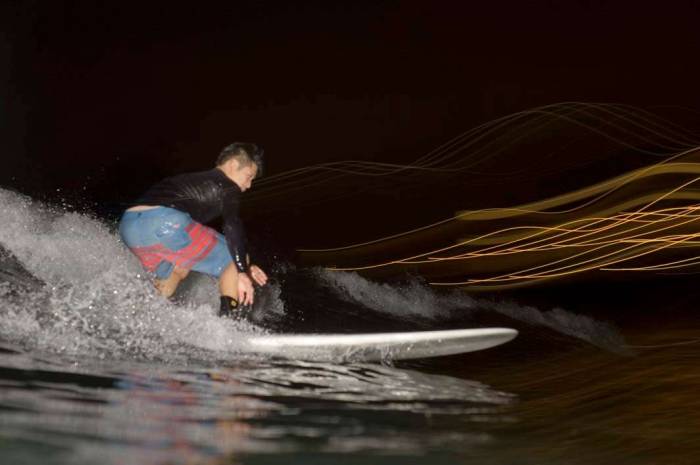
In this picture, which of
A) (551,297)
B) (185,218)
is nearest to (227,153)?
(185,218)

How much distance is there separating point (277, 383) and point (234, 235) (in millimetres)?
1051

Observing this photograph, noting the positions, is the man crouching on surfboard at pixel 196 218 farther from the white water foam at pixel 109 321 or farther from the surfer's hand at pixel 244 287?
the white water foam at pixel 109 321

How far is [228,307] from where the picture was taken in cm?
492

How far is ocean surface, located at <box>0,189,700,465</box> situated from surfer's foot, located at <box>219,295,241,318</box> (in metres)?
0.07

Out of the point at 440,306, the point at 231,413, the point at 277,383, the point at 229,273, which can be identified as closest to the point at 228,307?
the point at 229,273

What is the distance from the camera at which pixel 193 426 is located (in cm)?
280

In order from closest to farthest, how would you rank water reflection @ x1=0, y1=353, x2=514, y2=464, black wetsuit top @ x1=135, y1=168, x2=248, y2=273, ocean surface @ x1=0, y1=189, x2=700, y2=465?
water reflection @ x1=0, y1=353, x2=514, y2=464, ocean surface @ x1=0, y1=189, x2=700, y2=465, black wetsuit top @ x1=135, y1=168, x2=248, y2=273

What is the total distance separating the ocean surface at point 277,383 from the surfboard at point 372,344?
130 millimetres

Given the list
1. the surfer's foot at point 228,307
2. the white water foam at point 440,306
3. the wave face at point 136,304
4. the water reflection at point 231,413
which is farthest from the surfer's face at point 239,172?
the white water foam at point 440,306

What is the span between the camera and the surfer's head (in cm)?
482

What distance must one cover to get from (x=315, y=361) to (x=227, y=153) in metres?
1.35

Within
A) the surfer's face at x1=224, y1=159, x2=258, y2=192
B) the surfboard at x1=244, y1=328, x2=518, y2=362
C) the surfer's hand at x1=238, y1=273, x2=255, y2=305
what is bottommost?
the surfboard at x1=244, y1=328, x2=518, y2=362

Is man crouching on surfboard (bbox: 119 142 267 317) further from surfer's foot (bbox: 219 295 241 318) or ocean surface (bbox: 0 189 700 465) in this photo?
ocean surface (bbox: 0 189 700 465)

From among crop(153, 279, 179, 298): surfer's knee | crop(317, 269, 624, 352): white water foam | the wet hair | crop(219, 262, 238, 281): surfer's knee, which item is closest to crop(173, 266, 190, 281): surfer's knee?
crop(153, 279, 179, 298): surfer's knee
